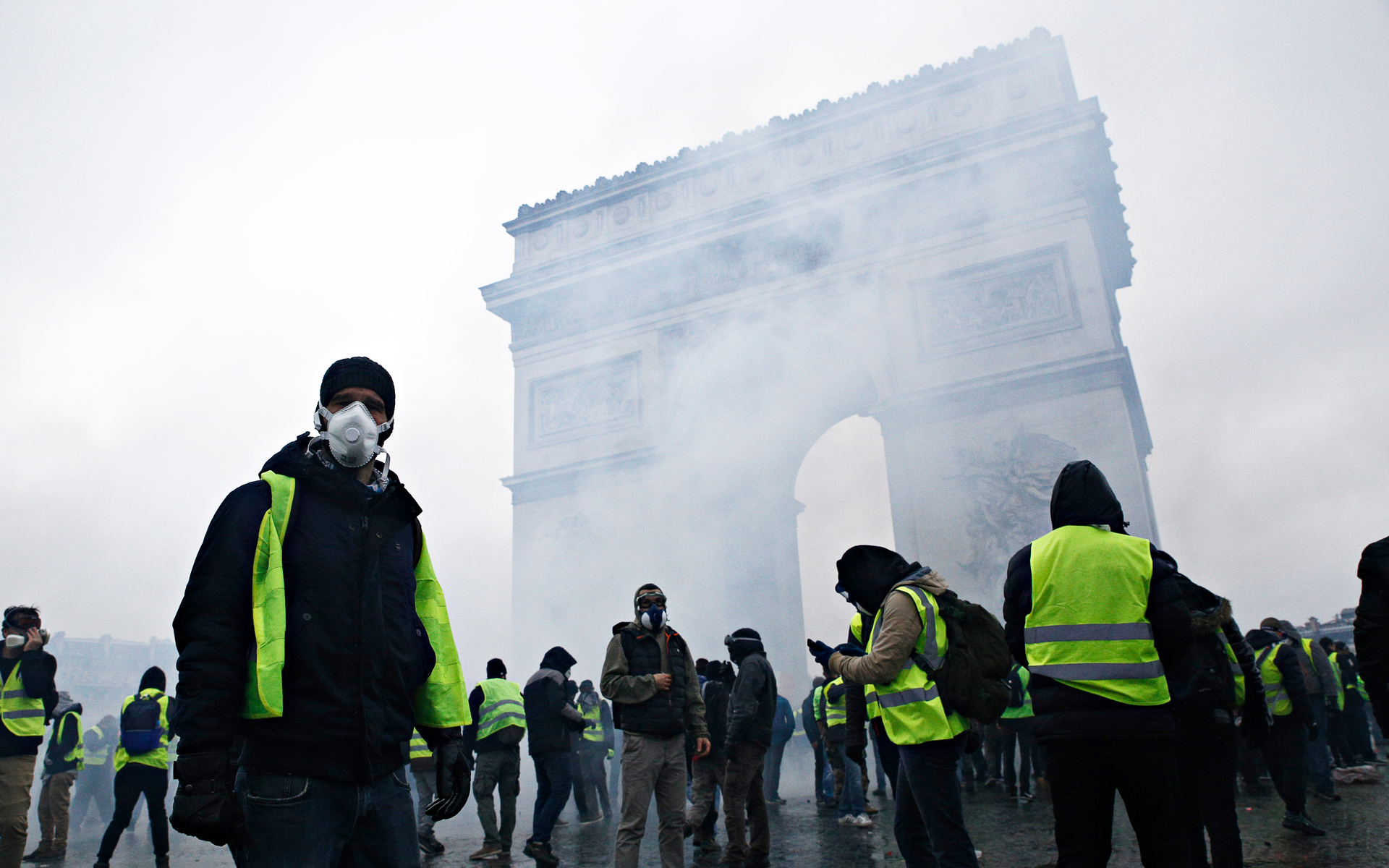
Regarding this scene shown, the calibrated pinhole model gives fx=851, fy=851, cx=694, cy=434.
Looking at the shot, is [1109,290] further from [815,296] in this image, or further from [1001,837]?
[1001,837]

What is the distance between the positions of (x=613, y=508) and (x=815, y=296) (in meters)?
5.83

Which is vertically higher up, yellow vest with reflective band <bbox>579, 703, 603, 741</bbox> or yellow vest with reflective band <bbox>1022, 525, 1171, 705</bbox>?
yellow vest with reflective band <bbox>1022, 525, 1171, 705</bbox>

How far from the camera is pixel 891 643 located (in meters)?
3.39

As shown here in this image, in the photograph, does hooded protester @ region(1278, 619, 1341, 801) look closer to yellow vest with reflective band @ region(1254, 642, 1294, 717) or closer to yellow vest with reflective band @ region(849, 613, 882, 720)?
yellow vest with reflective band @ region(1254, 642, 1294, 717)

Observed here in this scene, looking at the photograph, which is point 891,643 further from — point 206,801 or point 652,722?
point 206,801

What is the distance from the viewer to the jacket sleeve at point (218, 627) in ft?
5.77

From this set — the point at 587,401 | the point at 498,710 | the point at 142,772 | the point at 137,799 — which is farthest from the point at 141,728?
the point at 587,401

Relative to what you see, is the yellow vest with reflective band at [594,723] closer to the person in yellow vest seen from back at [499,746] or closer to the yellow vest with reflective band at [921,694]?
the person in yellow vest seen from back at [499,746]

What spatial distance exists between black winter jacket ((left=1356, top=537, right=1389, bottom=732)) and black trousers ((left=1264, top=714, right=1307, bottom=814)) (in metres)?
2.49

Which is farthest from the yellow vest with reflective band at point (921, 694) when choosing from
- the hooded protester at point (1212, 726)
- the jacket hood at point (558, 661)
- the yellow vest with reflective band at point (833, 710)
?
the yellow vest with reflective band at point (833, 710)

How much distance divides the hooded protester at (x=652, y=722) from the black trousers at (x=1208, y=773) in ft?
7.95

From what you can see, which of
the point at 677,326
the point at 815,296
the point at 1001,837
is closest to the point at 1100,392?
the point at 815,296

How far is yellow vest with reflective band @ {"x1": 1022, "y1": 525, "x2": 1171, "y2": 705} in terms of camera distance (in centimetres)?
268

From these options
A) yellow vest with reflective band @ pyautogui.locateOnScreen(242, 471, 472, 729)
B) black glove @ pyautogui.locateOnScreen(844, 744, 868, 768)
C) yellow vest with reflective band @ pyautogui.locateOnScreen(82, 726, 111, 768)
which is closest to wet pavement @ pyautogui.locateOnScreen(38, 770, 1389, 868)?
yellow vest with reflective band @ pyautogui.locateOnScreen(82, 726, 111, 768)
